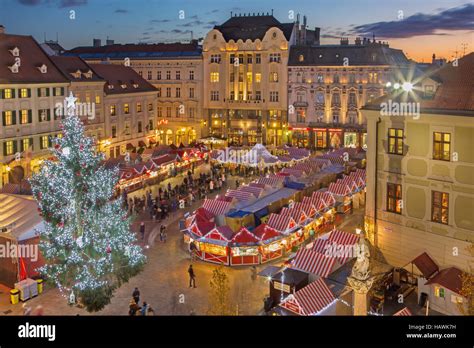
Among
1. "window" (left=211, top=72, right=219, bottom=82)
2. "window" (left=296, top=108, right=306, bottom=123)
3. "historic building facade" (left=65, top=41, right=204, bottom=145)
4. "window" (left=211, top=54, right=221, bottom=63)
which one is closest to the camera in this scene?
"window" (left=296, top=108, right=306, bottom=123)

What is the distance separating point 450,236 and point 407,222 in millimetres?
1784

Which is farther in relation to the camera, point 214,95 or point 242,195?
point 214,95

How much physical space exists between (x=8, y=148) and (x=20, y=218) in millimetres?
17063

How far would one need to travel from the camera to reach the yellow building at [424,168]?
18.6 metres

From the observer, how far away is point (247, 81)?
192 ft

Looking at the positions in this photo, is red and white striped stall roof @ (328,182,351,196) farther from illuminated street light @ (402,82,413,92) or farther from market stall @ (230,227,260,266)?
illuminated street light @ (402,82,413,92)

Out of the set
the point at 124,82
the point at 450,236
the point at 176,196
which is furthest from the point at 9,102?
the point at 450,236

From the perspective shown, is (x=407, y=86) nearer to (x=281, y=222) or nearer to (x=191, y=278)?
(x=281, y=222)

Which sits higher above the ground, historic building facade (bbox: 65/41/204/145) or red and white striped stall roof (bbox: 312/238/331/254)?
historic building facade (bbox: 65/41/204/145)

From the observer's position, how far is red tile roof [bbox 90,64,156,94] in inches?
1942

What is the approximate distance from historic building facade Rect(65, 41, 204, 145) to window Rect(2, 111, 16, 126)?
950 inches
